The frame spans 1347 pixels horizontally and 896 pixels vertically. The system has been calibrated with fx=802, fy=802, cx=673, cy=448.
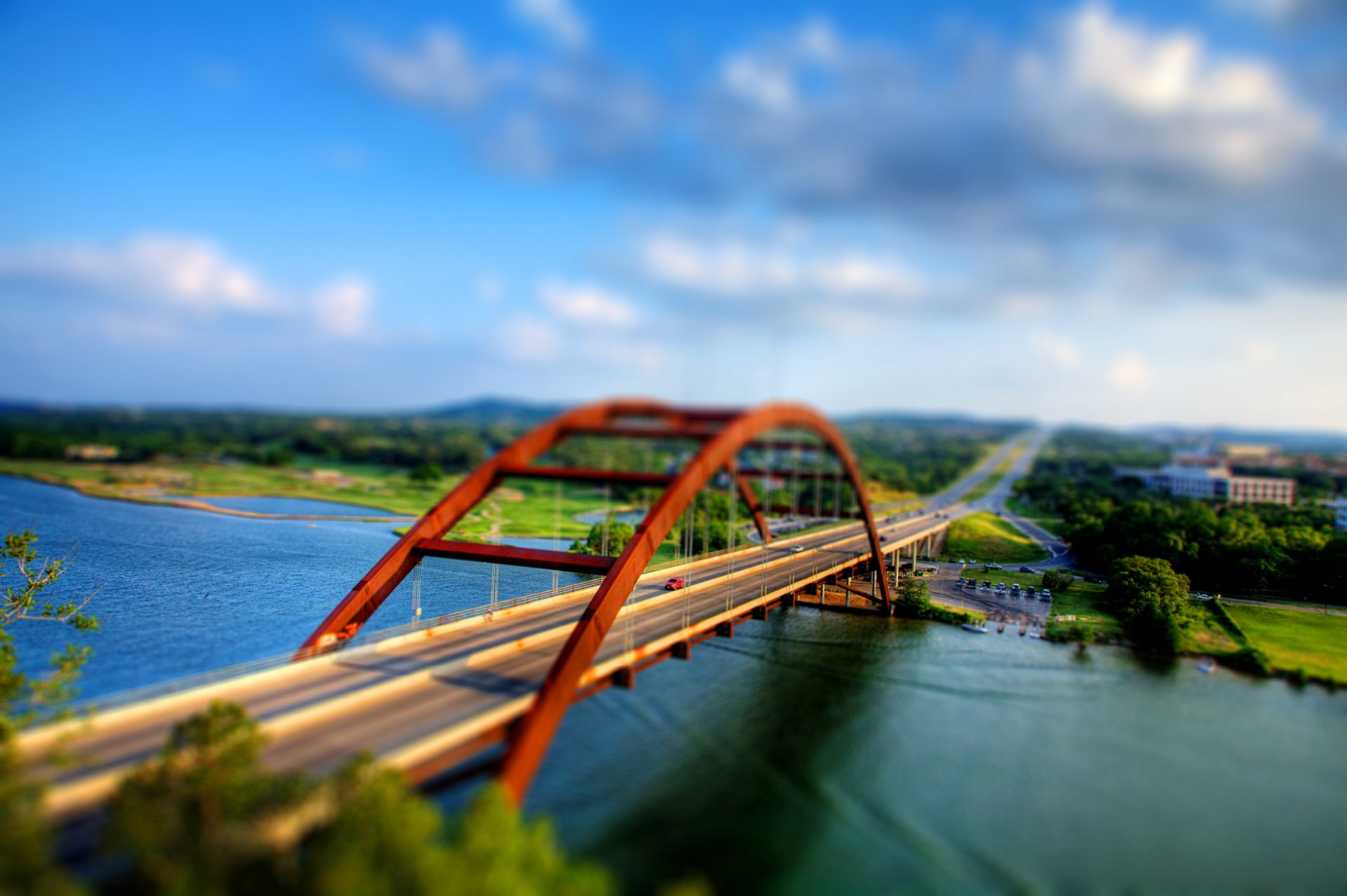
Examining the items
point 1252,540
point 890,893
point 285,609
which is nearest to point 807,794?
point 890,893

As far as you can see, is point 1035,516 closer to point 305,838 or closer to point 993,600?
point 993,600

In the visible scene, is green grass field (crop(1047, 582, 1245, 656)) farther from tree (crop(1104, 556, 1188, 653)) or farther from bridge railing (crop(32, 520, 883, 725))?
bridge railing (crop(32, 520, 883, 725))

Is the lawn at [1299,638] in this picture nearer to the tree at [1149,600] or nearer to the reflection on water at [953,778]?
the tree at [1149,600]

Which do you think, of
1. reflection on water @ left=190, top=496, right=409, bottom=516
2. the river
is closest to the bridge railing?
the river

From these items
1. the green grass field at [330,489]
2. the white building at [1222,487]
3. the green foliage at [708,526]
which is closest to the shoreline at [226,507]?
the green grass field at [330,489]

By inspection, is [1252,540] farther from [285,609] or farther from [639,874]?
[285,609]
